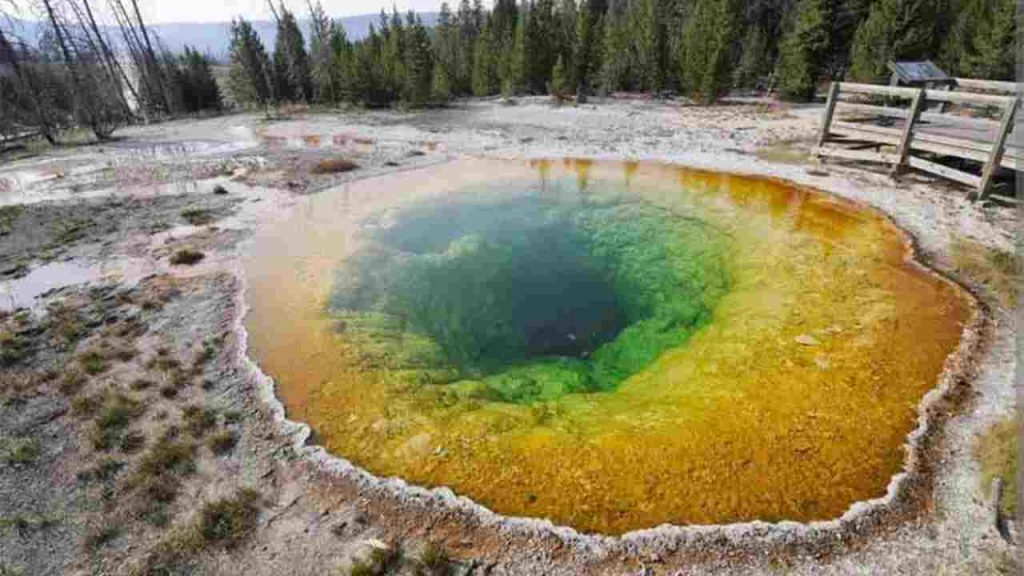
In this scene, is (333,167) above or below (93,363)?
above

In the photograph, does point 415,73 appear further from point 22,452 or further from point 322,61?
point 22,452

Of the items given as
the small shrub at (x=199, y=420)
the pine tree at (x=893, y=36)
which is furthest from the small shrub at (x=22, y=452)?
the pine tree at (x=893, y=36)

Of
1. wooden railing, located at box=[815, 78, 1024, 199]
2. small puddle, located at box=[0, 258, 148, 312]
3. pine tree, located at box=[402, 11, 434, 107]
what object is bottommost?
small puddle, located at box=[0, 258, 148, 312]

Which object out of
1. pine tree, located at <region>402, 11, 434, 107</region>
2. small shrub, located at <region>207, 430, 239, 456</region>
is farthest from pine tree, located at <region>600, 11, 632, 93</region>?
small shrub, located at <region>207, 430, 239, 456</region>

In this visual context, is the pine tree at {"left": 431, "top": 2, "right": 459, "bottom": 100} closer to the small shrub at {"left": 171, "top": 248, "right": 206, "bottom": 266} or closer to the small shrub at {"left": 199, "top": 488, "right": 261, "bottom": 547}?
the small shrub at {"left": 171, "top": 248, "right": 206, "bottom": 266}

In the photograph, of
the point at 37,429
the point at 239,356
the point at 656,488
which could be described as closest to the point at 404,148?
the point at 239,356

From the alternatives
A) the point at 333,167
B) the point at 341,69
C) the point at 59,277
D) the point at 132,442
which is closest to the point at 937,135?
the point at 333,167
